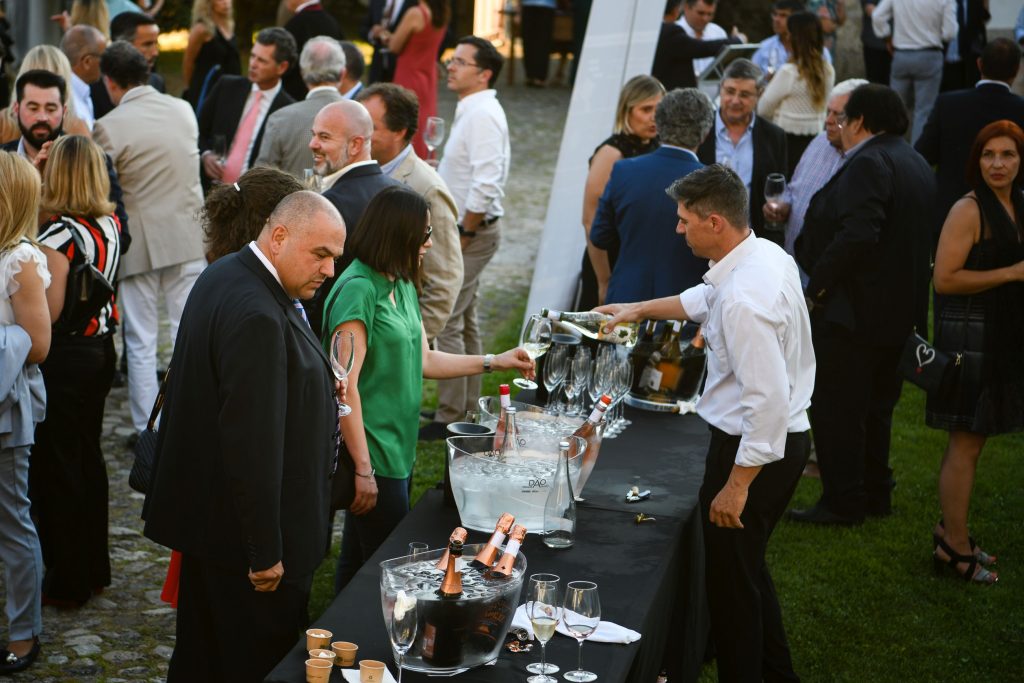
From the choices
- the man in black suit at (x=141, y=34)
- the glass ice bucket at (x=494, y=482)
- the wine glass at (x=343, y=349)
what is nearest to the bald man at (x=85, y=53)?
the man in black suit at (x=141, y=34)

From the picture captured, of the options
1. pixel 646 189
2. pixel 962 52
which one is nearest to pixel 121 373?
pixel 646 189

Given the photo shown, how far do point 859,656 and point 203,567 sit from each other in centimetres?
257

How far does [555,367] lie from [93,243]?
1.81 metres

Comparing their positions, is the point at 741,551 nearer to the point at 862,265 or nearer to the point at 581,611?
the point at 581,611

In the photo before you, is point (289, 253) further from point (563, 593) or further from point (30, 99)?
point (30, 99)

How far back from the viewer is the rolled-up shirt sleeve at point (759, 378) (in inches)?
127

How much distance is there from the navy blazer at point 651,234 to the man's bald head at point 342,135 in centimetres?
123

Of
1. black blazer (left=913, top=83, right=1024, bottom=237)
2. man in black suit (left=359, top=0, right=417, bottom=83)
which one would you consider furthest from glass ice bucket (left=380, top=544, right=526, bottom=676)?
man in black suit (left=359, top=0, right=417, bottom=83)

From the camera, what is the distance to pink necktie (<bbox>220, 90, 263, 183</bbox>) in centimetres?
656

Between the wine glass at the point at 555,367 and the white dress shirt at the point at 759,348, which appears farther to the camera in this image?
the wine glass at the point at 555,367

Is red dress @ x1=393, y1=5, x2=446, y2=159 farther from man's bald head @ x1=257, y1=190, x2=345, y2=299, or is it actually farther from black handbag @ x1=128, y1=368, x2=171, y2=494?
man's bald head @ x1=257, y1=190, x2=345, y2=299

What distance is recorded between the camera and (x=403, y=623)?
237 centimetres

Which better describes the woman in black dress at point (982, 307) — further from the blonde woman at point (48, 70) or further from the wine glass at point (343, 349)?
the blonde woman at point (48, 70)

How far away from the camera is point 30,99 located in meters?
5.06
